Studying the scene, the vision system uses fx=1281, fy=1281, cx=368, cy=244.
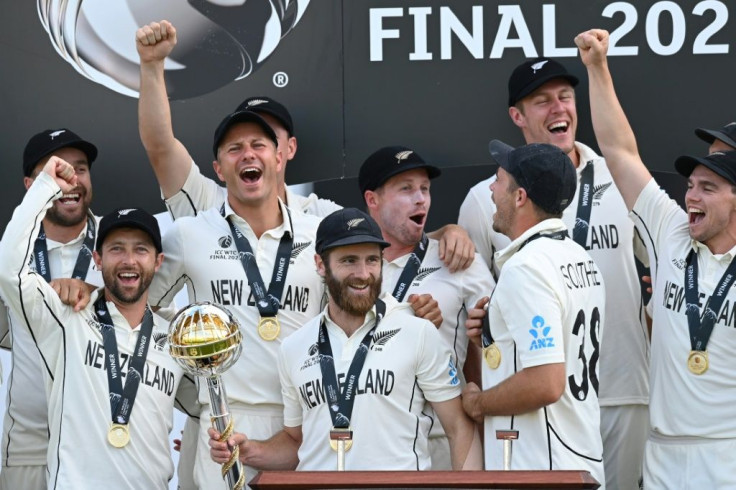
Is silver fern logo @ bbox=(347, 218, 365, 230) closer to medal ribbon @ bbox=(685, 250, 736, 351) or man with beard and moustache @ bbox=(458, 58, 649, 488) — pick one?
man with beard and moustache @ bbox=(458, 58, 649, 488)

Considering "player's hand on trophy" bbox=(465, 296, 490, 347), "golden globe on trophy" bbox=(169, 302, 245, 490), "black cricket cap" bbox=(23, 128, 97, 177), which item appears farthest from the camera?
"black cricket cap" bbox=(23, 128, 97, 177)

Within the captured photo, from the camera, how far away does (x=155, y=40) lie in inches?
204

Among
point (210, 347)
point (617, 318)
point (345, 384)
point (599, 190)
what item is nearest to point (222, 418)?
point (210, 347)

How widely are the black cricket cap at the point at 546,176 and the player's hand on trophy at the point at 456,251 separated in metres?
0.64

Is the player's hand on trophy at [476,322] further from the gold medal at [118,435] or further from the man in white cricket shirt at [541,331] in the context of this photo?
the gold medal at [118,435]

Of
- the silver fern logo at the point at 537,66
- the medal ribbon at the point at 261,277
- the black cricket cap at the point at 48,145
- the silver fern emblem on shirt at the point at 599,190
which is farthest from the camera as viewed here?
the silver fern logo at the point at 537,66

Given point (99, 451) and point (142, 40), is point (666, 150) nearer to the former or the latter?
point (142, 40)

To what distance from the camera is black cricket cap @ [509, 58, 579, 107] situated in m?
5.50

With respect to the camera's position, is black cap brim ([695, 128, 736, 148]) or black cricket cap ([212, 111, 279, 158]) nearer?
black cap brim ([695, 128, 736, 148])

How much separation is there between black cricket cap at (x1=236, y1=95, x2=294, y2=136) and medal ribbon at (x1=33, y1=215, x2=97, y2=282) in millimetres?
864

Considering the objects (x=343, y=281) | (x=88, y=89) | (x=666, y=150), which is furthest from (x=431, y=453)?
(x=88, y=89)

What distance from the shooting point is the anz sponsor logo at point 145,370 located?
486 cm

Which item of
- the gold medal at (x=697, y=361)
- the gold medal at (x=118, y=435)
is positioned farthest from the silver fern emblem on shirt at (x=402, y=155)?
the gold medal at (x=118, y=435)

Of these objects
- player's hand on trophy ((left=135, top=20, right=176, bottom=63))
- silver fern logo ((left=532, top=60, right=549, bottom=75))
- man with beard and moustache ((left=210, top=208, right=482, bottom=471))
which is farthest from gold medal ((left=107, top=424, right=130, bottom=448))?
silver fern logo ((left=532, top=60, right=549, bottom=75))
